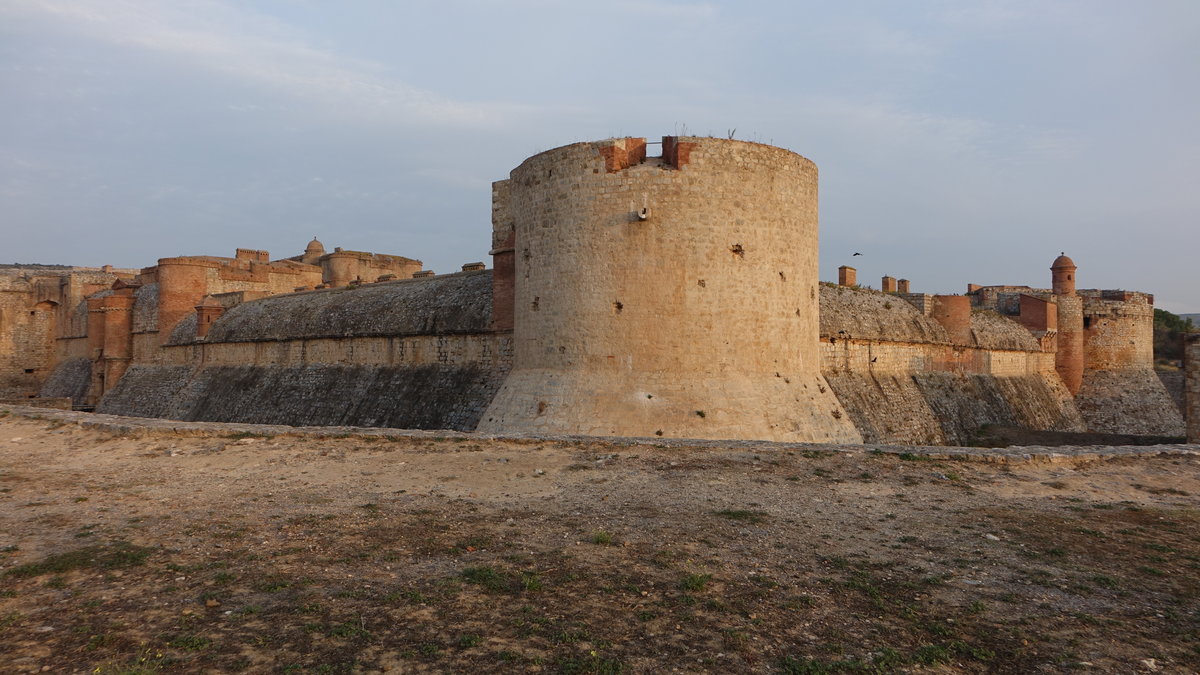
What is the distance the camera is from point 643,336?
13672mm

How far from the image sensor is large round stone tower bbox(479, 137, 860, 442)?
13.5 metres

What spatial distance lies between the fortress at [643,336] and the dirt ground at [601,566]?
388 cm

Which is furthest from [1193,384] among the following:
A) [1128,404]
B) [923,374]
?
[1128,404]

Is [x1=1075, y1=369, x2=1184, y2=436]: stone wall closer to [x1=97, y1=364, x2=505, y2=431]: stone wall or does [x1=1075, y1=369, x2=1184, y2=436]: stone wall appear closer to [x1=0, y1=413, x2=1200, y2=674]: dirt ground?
[x1=0, y1=413, x2=1200, y2=674]: dirt ground

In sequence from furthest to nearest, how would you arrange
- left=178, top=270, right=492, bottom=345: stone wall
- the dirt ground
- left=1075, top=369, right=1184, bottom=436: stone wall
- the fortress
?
left=1075, top=369, right=1184, bottom=436: stone wall, left=178, top=270, right=492, bottom=345: stone wall, the fortress, the dirt ground

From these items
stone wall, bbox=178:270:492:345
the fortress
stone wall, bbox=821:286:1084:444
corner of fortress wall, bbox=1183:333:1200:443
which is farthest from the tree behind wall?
stone wall, bbox=178:270:492:345

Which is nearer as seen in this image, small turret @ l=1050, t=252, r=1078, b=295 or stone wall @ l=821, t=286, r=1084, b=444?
stone wall @ l=821, t=286, r=1084, b=444

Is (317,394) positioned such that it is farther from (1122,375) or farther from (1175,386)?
(1175,386)

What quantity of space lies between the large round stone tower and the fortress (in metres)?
0.04

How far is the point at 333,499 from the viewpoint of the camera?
8.09 meters

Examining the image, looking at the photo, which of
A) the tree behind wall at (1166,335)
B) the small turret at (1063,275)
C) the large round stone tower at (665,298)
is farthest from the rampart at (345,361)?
the tree behind wall at (1166,335)

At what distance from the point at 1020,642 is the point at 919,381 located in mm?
20397

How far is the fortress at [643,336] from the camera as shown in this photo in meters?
13.7

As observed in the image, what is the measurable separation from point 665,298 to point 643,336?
88 centimetres
